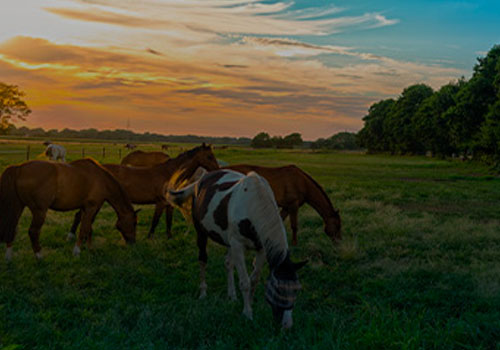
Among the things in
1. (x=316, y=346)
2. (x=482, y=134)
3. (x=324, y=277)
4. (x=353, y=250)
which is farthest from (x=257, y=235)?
(x=482, y=134)

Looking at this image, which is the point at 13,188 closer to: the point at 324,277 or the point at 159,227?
the point at 159,227

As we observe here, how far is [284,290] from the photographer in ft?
15.7

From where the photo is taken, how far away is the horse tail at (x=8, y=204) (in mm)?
7914

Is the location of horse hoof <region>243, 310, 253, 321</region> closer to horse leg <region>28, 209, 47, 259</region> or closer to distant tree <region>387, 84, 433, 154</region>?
horse leg <region>28, 209, 47, 259</region>

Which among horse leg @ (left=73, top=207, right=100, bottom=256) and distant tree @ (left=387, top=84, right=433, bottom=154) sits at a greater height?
distant tree @ (left=387, top=84, right=433, bottom=154)

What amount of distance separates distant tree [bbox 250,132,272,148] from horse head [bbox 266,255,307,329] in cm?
12462

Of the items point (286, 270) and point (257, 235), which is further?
point (257, 235)

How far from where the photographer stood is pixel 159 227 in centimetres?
1193

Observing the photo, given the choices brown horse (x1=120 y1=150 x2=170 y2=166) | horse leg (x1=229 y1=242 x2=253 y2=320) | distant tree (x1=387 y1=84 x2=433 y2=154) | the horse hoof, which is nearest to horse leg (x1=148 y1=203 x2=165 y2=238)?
horse leg (x1=229 y1=242 x2=253 y2=320)

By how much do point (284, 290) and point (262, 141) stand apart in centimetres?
12546

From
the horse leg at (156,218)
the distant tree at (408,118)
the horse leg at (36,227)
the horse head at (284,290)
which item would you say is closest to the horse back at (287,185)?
the horse leg at (156,218)

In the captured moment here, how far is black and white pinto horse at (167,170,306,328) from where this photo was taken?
489cm

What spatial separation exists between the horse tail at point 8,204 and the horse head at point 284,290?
5753mm

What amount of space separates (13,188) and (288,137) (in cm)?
12385
